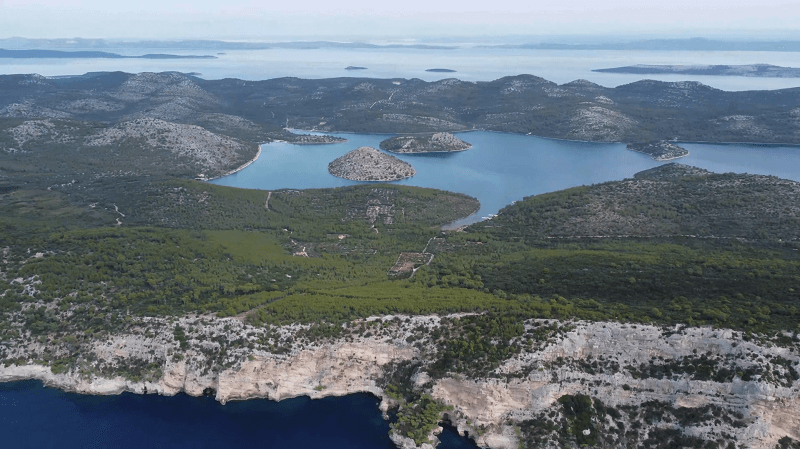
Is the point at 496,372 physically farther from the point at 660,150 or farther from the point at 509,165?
the point at 660,150

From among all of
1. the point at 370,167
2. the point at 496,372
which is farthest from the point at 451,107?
the point at 496,372

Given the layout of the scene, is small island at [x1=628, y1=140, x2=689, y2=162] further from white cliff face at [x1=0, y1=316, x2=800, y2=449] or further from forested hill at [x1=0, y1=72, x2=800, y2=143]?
white cliff face at [x1=0, y1=316, x2=800, y2=449]

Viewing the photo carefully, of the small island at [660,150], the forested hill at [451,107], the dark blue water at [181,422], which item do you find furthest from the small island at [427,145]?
the dark blue water at [181,422]

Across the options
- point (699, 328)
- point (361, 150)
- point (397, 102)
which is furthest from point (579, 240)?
point (397, 102)

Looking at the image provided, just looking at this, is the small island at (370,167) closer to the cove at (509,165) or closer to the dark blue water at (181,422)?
the cove at (509,165)

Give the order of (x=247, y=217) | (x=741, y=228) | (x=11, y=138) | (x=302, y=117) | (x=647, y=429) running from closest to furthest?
(x=647, y=429), (x=741, y=228), (x=247, y=217), (x=11, y=138), (x=302, y=117)

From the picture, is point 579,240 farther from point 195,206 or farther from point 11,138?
point 11,138
